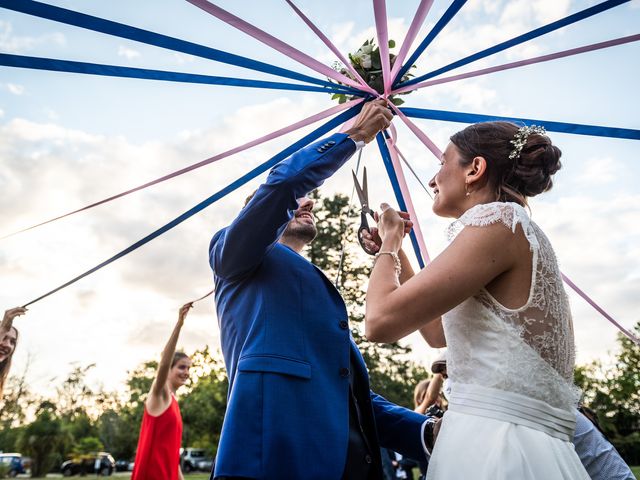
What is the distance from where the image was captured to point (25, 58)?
234cm

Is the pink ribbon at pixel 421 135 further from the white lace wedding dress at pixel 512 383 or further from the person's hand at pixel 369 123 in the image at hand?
the white lace wedding dress at pixel 512 383

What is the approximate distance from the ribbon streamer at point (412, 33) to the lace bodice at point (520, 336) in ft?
4.19

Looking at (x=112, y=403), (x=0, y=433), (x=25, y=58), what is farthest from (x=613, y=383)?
(x=0, y=433)

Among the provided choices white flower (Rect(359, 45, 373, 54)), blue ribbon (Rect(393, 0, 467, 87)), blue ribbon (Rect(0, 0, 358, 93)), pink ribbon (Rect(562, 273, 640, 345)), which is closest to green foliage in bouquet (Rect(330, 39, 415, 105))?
white flower (Rect(359, 45, 373, 54))

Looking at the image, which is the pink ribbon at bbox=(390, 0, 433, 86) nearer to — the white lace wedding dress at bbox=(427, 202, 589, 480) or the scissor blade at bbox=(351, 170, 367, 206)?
the scissor blade at bbox=(351, 170, 367, 206)

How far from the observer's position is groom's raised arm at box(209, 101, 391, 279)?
2.23m

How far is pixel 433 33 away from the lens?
2.99m

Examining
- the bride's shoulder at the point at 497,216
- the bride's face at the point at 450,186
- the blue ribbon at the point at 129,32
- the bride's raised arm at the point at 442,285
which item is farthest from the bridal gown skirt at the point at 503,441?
the blue ribbon at the point at 129,32

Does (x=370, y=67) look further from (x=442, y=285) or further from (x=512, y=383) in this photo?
(x=512, y=383)

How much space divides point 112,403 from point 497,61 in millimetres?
69778

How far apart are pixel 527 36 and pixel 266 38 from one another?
1482 millimetres

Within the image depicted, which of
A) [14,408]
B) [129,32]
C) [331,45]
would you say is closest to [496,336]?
[331,45]

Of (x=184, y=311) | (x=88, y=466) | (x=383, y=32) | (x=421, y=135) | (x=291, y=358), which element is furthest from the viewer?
(x=88, y=466)

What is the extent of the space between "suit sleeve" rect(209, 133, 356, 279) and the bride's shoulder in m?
0.69
